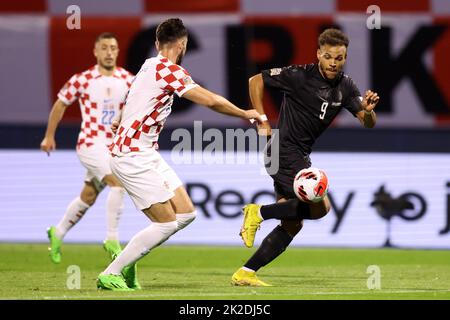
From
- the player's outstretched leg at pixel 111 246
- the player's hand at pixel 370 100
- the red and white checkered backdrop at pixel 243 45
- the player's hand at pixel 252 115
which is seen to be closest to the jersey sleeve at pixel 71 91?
the player's outstretched leg at pixel 111 246

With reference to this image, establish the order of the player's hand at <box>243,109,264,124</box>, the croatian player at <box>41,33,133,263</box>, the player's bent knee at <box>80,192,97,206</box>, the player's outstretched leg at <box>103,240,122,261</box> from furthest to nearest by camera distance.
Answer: the player's bent knee at <box>80,192,97,206</box>, the croatian player at <box>41,33,133,263</box>, the player's outstretched leg at <box>103,240,122,261</box>, the player's hand at <box>243,109,264,124</box>

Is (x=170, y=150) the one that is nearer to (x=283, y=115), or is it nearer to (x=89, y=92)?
(x=89, y=92)

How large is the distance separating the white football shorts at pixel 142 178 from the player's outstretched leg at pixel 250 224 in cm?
66

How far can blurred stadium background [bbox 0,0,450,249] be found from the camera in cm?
1291

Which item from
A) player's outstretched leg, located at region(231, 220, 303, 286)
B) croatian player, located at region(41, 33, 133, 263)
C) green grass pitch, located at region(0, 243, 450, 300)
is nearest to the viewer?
green grass pitch, located at region(0, 243, 450, 300)

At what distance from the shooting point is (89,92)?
1126 centimetres

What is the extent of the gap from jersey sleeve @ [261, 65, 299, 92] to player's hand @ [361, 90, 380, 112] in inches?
22.6

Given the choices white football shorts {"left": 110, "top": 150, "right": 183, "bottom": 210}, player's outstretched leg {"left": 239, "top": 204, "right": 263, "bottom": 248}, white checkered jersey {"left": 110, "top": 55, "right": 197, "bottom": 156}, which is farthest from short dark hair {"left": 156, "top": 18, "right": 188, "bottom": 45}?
player's outstretched leg {"left": 239, "top": 204, "right": 263, "bottom": 248}

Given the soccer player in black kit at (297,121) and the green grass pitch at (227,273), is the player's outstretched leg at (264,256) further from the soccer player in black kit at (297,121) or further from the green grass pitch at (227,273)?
the green grass pitch at (227,273)

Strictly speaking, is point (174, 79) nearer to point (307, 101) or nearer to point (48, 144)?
point (307, 101)

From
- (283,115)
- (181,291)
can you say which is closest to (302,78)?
(283,115)

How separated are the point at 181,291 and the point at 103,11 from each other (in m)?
5.88

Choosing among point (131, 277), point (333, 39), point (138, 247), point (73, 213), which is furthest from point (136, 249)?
point (73, 213)

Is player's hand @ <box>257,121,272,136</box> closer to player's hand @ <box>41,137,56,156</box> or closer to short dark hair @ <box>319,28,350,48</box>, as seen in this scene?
short dark hair @ <box>319,28,350,48</box>
